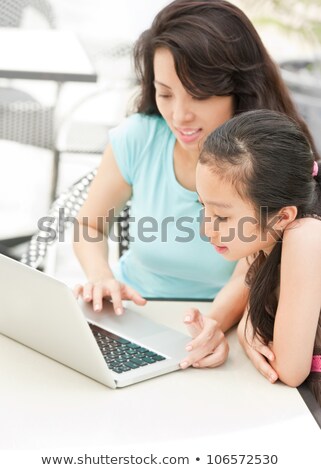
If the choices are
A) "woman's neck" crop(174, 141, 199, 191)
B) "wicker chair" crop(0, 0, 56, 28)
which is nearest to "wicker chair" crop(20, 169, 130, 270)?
"woman's neck" crop(174, 141, 199, 191)

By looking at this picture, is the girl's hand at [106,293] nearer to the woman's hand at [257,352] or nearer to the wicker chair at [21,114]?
the woman's hand at [257,352]

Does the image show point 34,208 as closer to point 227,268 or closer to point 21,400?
point 227,268

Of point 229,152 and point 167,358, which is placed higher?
point 229,152

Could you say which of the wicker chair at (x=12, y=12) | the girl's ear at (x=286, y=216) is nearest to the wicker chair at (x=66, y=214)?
the girl's ear at (x=286, y=216)

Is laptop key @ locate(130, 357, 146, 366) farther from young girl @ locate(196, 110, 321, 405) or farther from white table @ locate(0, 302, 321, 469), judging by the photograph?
young girl @ locate(196, 110, 321, 405)

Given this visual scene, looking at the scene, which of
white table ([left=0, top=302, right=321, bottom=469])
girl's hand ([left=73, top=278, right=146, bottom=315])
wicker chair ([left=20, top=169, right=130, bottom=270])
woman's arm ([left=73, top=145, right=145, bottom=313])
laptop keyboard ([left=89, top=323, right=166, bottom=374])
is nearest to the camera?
white table ([left=0, top=302, right=321, bottom=469])

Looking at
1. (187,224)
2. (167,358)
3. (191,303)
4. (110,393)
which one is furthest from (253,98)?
(110,393)

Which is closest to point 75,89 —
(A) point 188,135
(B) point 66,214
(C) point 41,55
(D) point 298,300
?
(C) point 41,55

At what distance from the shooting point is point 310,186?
4.37 ft

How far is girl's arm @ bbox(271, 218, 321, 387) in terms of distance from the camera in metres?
1.27

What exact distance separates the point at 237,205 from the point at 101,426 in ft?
1.37

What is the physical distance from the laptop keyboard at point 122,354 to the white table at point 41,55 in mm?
1475

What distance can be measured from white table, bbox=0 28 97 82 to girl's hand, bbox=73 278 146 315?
1.31 metres

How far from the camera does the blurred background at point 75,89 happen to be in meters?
3.17
